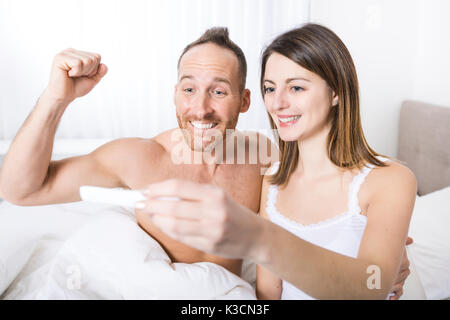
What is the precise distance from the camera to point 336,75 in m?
0.94

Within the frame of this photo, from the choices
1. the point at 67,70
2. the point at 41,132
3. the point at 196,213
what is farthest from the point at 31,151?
the point at 196,213

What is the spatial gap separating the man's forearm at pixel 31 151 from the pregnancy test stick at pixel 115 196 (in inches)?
15.8

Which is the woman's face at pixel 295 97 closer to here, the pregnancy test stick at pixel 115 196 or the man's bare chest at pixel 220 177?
the man's bare chest at pixel 220 177

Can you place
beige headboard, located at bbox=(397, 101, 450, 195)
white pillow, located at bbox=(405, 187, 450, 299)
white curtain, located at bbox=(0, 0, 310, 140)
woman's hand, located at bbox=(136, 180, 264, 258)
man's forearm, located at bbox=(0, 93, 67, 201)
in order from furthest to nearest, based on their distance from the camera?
white curtain, located at bbox=(0, 0, 310, 140)
beige headboard, located at bbox=(397, 101, 450, 195)
white pillow, located at bbox=(405, 187, 450, 299)
man's forearm, located at bbox=(0, 93, 67, 201)
woman's hand, located at bbox=(136, 180, 264, 258)

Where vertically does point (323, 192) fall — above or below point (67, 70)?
below

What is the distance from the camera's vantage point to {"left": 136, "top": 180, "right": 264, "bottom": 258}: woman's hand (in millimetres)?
467

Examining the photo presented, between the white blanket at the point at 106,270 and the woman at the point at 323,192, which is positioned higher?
the woman at the point at 323,192

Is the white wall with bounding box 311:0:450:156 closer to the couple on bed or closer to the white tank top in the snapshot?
the couple on bed

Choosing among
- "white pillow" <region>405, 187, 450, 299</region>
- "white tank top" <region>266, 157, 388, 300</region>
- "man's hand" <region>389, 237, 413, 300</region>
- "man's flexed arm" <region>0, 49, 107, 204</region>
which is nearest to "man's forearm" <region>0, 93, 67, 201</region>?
"man's flexed arm" <region>0, 49, 107, 204</region>

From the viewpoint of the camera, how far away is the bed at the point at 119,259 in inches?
36.6

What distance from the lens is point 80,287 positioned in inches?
37.6

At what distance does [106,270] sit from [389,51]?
1881 millimetres

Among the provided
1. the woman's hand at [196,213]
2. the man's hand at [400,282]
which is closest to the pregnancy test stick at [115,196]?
the woman's hand at [196,213]

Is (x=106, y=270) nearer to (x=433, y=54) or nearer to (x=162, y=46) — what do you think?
(x=162, y=46)
